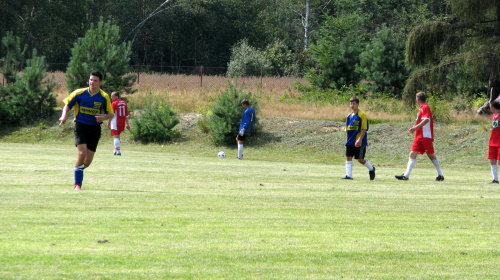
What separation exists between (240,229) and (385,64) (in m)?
37.1

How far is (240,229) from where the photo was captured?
8.98 m

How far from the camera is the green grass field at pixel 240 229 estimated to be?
22.5ft

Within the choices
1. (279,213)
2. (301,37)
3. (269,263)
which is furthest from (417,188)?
(301,37)

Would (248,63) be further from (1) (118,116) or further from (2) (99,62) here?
(1) (118,116)

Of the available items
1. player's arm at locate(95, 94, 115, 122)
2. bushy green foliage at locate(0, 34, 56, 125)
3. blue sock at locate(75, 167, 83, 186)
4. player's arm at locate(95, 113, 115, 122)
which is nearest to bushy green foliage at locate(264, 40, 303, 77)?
bushy green foliage at locate(0, 34, 56, 125)

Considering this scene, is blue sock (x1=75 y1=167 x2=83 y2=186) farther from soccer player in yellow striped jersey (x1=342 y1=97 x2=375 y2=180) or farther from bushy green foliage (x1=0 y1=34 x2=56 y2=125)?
bushy green foliage (x1=0 y1=34 x2=56 y2=125)

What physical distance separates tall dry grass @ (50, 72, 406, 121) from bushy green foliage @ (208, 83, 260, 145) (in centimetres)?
68

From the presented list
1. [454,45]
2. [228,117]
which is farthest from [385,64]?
[228,117]

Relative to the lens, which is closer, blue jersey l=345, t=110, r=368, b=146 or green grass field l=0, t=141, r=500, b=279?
green grass field l=0, t=141, r=500, b=279

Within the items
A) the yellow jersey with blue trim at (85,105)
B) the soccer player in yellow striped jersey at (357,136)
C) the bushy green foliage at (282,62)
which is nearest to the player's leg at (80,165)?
the yellow jersey with blue trim at (85,105)

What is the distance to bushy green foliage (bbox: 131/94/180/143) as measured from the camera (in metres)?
33.8

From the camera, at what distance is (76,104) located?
13094 millimetres

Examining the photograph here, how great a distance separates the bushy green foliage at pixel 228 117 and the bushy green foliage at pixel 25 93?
10546mm

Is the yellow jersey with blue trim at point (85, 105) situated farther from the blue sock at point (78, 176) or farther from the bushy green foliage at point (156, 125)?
the bushy green foliage at point (156, 125)
